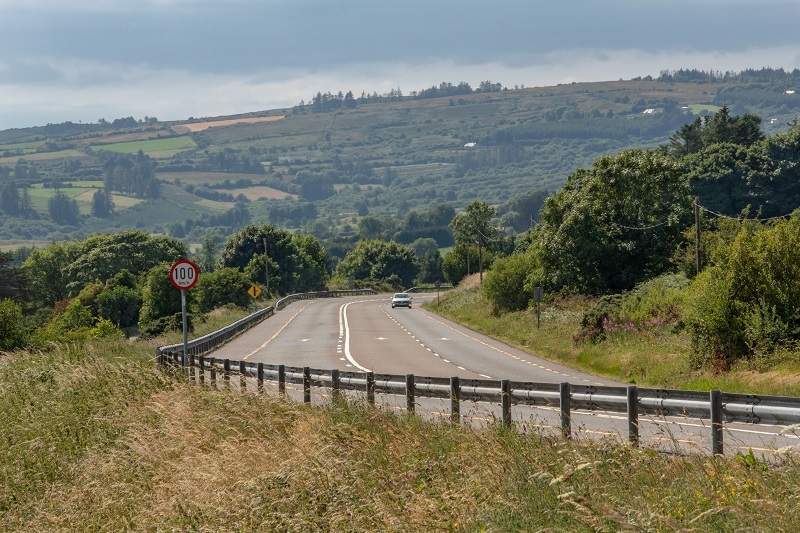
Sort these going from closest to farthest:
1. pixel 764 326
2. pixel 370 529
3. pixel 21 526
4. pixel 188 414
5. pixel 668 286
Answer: pixel 370 529, pixel 21 526, pixel 188 414, pixel 764 326, pixel 668 286

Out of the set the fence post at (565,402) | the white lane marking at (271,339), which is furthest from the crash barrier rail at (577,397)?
the white lane marking at (271,339)

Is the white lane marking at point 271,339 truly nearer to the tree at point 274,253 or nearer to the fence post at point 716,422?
the fence post at point 716,422

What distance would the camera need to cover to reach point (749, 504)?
10.4 m

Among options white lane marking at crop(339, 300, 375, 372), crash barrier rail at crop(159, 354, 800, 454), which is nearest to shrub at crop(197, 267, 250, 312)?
white lane marking at crop(339, 300, 375, 372)

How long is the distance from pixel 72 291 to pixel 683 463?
171 meters

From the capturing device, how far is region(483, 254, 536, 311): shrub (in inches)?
2972

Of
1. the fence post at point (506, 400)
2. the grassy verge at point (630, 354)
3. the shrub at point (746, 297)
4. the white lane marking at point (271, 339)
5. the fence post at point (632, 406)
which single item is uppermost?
the fence post at point (632, 406)

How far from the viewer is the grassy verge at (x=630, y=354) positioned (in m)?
31.0

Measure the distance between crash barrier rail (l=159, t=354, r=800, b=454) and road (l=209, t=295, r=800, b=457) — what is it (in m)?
0.30

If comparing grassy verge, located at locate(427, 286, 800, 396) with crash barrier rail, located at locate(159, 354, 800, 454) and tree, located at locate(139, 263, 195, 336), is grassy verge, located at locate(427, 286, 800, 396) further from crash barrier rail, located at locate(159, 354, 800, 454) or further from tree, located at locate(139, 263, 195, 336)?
tree, located at locate(139, 263, 195, 336)

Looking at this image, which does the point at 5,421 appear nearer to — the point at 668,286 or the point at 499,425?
the point at 499,425

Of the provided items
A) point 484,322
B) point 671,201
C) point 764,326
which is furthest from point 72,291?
point 764,326

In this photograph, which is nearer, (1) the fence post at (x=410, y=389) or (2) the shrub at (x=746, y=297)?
(1) the fence post at (x=410, y=389)

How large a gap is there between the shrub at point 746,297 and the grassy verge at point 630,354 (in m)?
1.02
